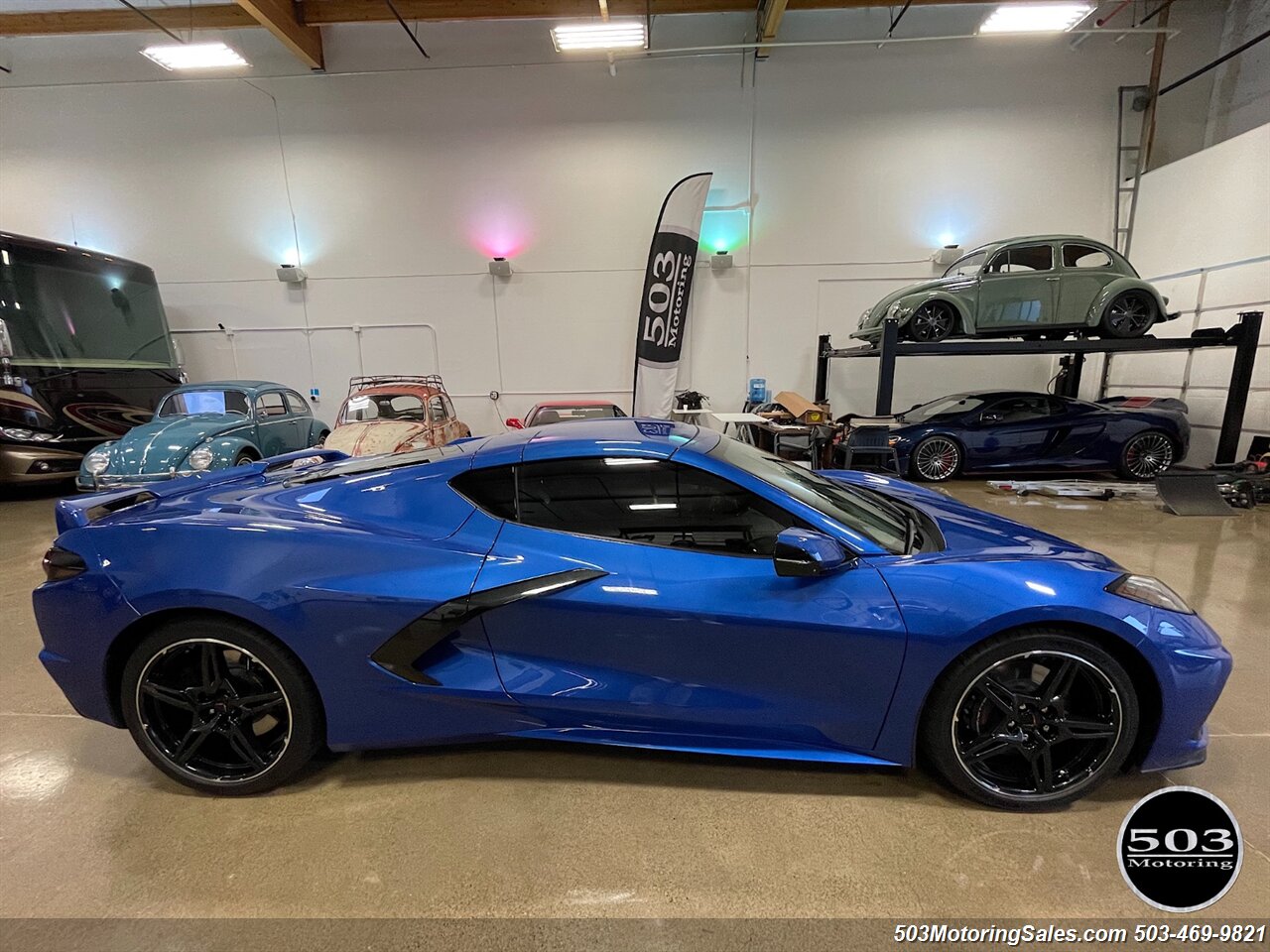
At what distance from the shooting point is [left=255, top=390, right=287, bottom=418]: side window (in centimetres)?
589

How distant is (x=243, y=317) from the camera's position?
8.55 metres

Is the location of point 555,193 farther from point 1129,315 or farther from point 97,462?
point 1129,315

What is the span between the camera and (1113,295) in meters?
5.94

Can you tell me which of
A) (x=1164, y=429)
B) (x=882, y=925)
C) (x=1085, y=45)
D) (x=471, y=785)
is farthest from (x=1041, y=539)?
(x=1085, y=45)

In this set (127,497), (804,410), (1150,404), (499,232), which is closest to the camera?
(127,497)

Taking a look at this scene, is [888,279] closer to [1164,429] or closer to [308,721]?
[1164,429]

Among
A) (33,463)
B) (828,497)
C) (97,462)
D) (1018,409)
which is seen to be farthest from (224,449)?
(1018,409)

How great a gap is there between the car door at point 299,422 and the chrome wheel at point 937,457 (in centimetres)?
765

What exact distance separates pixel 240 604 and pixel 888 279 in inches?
360

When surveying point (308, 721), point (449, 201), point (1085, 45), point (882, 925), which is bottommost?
point (882, 925)

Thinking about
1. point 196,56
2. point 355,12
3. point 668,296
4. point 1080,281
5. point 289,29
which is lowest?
point 1080,281

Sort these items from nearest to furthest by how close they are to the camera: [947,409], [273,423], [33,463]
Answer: [33,463] → [273,423] → [947,409]

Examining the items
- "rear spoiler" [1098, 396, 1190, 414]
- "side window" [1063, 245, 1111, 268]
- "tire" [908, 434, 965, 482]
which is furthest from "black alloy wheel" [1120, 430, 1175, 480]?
"side window" [1063, 245, 1111, 268]

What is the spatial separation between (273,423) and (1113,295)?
9.94 m
